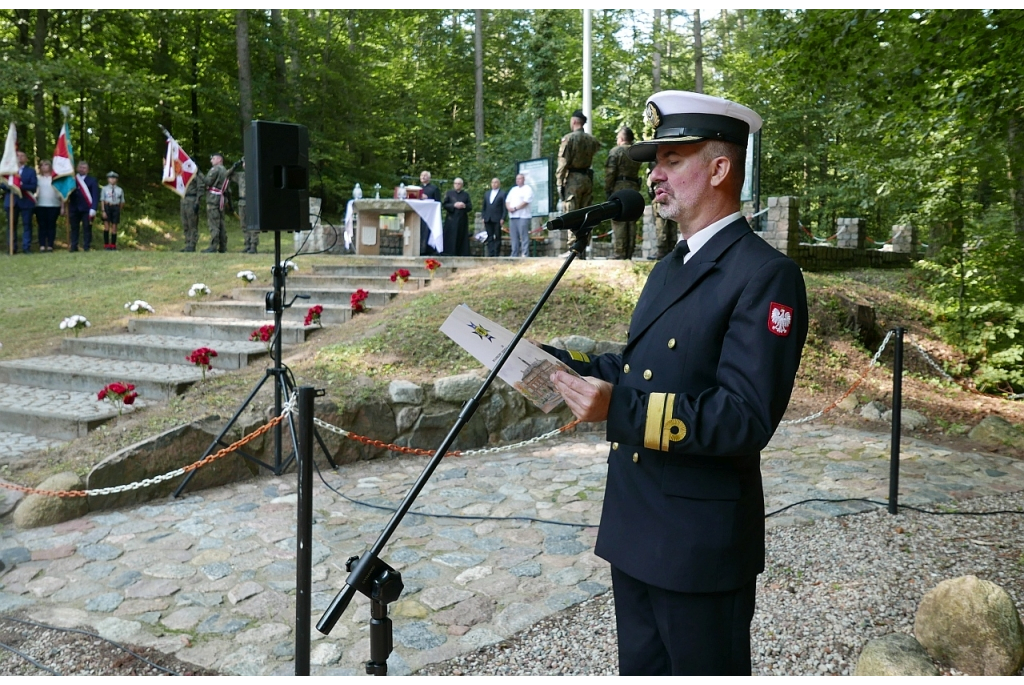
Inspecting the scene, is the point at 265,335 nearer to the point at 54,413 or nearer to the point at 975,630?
the point at 54,413

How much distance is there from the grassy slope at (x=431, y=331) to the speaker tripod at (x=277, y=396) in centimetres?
35

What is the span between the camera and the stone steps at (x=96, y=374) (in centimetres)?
804

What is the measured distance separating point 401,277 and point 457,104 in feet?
79.7

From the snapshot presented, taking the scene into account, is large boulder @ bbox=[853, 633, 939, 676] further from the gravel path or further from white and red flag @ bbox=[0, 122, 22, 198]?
white and red flag @ bbox=[0, 122, 22, 198]

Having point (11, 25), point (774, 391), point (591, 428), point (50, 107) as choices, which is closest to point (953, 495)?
point (591, 428)

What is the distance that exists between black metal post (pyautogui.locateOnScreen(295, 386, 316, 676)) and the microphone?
0.91 metres

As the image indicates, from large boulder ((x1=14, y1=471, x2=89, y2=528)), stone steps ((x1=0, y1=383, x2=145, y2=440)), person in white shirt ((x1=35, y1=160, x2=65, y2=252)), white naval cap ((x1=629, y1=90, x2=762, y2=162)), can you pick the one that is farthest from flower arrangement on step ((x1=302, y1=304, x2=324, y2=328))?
person in white shirt ((x1=35, y1=160, x2=65, y2=252))

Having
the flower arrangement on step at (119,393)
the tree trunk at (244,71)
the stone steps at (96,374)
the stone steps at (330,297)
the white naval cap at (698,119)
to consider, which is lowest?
the stone steps at (96,374)

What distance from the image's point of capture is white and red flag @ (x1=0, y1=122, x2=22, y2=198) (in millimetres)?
16656

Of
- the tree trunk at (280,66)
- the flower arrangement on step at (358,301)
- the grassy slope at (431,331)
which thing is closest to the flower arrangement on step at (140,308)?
the grassy slope at (431,331)

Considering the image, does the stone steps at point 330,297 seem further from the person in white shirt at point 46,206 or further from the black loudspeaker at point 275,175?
the person in white shirt at point 46,206

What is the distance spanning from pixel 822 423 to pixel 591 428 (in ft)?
7.97

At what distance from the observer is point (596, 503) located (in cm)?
588

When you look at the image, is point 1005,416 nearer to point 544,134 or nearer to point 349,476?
point 349,476
